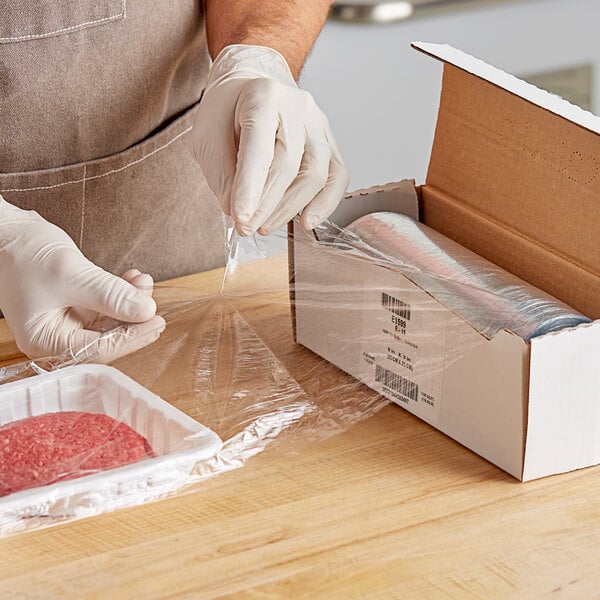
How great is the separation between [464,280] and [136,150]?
2.01 ft

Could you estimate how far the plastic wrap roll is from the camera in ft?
3.12

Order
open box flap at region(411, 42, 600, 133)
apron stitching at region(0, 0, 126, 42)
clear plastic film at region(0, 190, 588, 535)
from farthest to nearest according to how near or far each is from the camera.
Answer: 1. apron stitching at region(0, 0, 126, 42)
2. open box flap at region(411, 42, 600, 133)
3. clear plastic film at region(0, 190, 588, 535)

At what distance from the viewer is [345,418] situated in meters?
1.02

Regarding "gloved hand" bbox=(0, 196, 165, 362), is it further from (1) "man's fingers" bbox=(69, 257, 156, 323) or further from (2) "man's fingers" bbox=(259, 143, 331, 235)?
(2) "man's fingers" bbox=(259, 143, 331, 235)

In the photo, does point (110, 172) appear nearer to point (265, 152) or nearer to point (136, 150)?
point (136, 150)

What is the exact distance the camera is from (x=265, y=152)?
1068 millimetres

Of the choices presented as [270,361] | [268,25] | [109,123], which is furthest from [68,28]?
[270,361]

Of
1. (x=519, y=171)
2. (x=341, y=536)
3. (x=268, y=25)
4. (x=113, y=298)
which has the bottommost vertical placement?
(x=341, y=536)

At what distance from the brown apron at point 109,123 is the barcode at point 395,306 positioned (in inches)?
22.3

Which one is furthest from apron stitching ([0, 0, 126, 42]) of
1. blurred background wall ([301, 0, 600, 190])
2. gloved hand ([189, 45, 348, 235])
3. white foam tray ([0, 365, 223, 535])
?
blurred background wall ([301, 0, 600, 190])

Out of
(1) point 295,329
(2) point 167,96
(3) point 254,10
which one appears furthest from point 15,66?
(1) point 295,329

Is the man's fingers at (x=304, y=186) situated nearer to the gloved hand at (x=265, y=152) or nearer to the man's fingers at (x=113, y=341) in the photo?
the gloved hand at (x=265, y=152)

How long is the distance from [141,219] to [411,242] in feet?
1.75

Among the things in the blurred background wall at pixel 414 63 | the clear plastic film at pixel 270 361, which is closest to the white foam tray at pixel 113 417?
the clear plastic film at pixel 270 361
